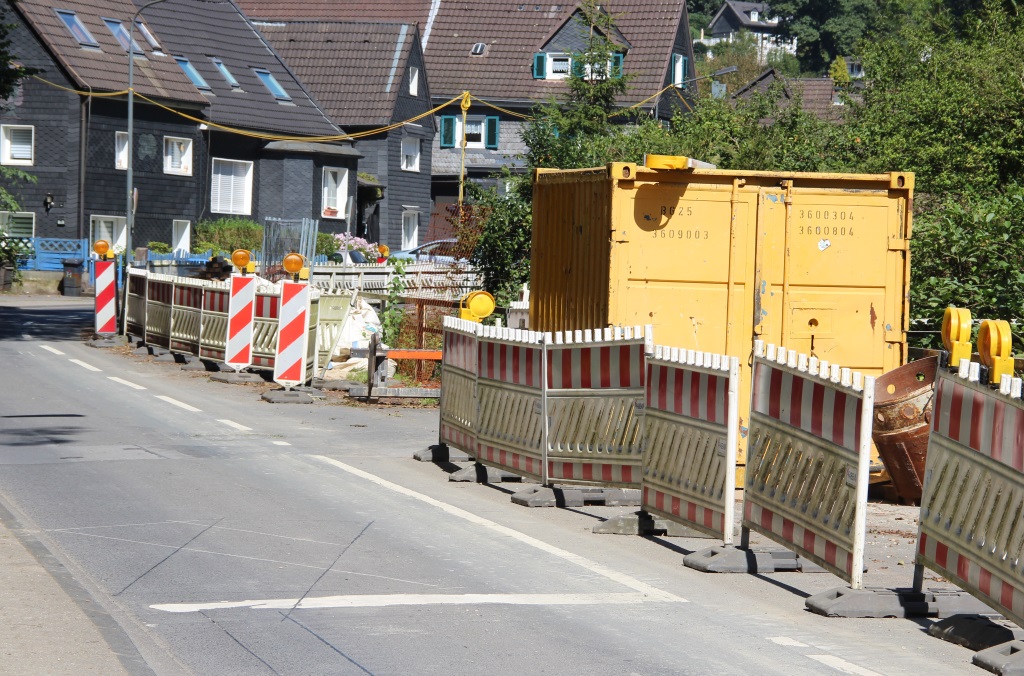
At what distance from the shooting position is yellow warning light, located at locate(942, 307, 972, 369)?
7250 mm

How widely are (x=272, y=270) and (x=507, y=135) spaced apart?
37668 mm

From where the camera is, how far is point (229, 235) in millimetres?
50688

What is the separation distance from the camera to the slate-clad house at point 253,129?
172 feet

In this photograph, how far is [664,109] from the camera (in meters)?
66.1

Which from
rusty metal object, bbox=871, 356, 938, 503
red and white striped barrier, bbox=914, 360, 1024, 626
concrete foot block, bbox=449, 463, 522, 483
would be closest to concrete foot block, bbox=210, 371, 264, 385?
concrete foot block, bbox=449, 463, 522, 483

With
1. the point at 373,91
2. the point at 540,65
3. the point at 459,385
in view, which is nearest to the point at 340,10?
the point at 540,65

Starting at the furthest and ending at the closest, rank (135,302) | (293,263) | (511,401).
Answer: (135,302), (293,263), (511,401)

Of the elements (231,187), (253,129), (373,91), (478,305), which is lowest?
(478,305)

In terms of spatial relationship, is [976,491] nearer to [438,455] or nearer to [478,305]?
[438,455]

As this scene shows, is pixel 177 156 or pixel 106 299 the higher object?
pixel 177 156

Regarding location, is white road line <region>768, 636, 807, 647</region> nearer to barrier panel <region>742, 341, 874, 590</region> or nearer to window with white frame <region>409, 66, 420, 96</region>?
barrier panel <region>742, 341, 874, 590</region>

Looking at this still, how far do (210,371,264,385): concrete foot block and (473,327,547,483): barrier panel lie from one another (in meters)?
8.42

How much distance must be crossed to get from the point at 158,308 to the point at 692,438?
16412mm

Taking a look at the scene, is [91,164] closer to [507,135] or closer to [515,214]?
[507,135]
